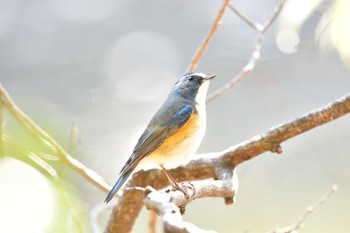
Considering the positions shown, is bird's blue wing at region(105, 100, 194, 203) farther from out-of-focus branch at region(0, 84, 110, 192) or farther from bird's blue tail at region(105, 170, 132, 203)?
out-of-focus branch at region(0, 84, 110, 192)

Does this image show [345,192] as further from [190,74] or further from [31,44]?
[31,44]

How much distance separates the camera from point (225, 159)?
2.91 metres

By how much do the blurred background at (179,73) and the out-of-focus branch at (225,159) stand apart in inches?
25.9

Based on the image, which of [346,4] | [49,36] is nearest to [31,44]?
[49,36]

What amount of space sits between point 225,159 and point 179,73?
8.72ft

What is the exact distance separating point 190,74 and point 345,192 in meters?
1.73

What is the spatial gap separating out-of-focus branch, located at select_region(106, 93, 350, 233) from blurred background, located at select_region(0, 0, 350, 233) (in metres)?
0.66

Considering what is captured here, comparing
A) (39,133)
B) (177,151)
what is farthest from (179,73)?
(39,133)

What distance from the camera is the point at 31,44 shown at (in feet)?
19.0

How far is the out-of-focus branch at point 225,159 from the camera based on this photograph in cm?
271

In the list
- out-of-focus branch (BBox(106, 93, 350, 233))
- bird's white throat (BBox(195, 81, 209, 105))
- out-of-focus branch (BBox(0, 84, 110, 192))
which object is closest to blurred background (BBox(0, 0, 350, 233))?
out-of-focus branch (BBox(0, 84, 110, 192))

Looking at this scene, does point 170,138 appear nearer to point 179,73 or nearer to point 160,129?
point 160,129

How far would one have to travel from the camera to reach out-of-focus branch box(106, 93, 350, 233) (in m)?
2.71

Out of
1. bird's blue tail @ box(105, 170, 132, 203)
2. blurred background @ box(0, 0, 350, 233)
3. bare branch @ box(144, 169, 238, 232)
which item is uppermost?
bare branch @ box(144, 169, 238, 232)
